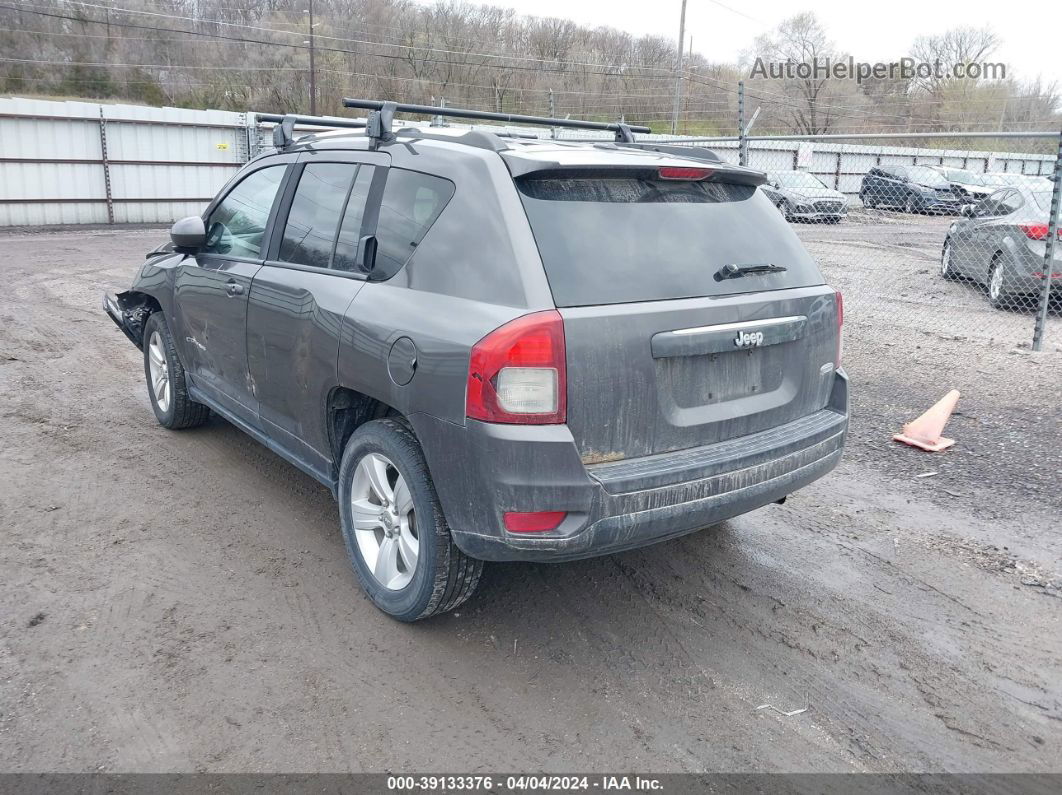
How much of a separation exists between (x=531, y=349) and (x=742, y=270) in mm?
1069

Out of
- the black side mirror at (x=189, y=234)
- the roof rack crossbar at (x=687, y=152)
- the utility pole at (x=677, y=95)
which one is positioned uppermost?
the utility pole at (x=677, y=95)

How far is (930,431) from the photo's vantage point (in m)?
5.76

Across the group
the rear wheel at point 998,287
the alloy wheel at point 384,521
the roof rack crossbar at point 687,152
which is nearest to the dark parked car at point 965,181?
the rear wheel at point 998,287

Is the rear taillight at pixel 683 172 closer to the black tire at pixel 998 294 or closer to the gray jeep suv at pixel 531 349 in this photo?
the gray jeep suv at pixel 531 349

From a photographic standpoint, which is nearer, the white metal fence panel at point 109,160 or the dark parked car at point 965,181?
the white metal fence panel at point 109,160

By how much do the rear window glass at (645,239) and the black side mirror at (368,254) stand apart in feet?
2.35

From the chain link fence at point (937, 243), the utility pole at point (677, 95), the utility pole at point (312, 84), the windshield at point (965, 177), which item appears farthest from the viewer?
the utility pole at point (312, 84)

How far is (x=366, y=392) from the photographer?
3332 millimetres

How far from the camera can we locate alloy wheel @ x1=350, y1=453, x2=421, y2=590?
337 centimetres

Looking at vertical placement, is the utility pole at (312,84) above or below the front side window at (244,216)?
above

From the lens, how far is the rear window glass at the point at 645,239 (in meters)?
3.01

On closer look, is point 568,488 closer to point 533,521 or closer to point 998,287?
point 533,521

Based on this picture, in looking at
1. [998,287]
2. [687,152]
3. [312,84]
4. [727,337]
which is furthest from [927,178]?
[727,337]
